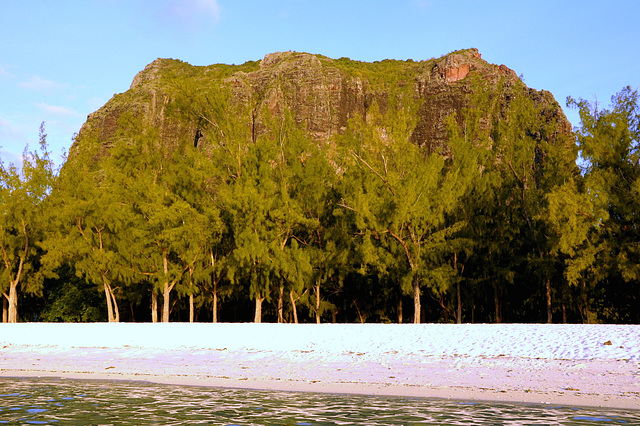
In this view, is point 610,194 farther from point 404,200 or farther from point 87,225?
point 87,225

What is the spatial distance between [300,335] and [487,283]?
19.4m

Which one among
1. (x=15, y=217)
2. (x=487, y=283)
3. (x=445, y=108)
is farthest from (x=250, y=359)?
(x=445, y=108)

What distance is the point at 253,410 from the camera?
970 cm

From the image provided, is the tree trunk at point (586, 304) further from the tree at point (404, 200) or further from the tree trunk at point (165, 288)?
the tree trunk at point (165, 288)

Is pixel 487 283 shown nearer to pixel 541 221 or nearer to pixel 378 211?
pixel 541 221

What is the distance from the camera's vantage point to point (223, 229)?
3828cm

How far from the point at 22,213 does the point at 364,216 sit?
2472 cm

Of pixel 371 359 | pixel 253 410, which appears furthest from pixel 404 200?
pixel 253 410

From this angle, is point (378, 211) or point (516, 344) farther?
point (378, 211)

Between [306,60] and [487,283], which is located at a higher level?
[306,60]

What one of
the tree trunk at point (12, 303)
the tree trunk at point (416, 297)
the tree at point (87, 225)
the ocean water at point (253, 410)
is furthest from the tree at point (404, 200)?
the tree trunk at point (12, 303)

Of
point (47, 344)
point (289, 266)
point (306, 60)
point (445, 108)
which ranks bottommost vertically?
point (47, 344)

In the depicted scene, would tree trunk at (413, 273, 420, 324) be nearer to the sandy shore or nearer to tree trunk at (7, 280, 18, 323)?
the sandy shore

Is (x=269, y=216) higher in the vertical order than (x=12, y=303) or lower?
higher
